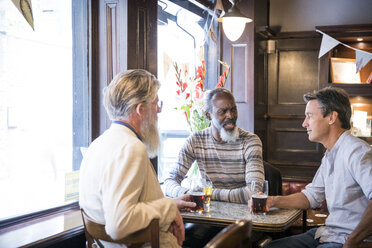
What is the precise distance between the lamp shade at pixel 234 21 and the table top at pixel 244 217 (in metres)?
1.82

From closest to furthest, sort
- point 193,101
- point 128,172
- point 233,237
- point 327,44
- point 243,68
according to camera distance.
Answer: point 233,237, point 128,172, point 193,101, point 243,68, point 327,44

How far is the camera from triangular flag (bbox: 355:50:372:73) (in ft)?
15.2

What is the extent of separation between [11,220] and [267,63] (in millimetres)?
3645

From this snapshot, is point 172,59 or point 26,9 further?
point 172,59

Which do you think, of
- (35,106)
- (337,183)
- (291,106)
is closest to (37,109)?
(35,106)

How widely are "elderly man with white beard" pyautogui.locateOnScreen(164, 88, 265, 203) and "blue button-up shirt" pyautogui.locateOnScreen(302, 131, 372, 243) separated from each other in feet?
1.66

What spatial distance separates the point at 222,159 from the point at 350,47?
273 centimetres

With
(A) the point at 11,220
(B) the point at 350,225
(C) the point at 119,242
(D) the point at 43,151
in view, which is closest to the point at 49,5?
(D) the point at 43,151

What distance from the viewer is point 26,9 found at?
2.12m

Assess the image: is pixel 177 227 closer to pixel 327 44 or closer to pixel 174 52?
pixel 174 52

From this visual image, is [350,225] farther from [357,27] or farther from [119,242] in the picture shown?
[357,27]

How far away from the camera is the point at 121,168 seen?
5.24ft

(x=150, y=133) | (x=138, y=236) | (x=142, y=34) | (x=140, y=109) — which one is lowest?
(x=138, y=236)

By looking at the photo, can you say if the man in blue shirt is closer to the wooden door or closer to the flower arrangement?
the flower arrangement
